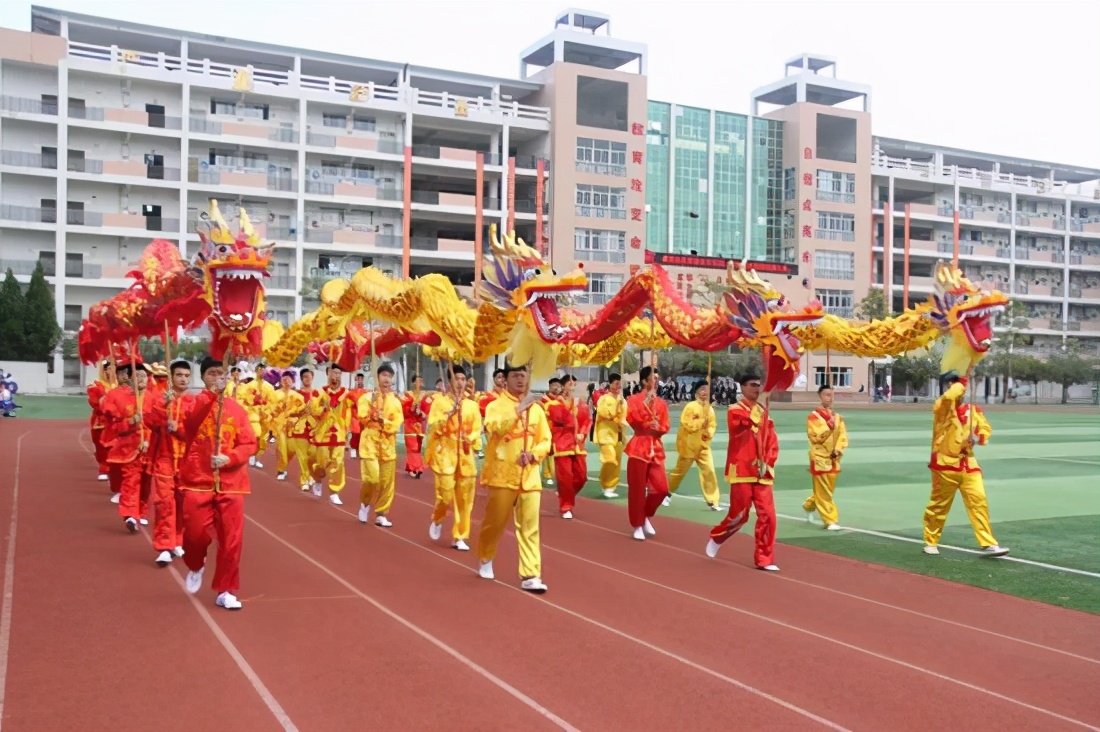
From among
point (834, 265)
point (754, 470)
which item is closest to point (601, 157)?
point (834, 265)

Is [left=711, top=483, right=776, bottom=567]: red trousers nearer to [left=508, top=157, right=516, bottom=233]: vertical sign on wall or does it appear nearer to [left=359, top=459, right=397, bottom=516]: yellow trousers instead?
[left=359, top=459, right=397, bottom=516]: yellow trousers

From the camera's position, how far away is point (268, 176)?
43250 millimetres

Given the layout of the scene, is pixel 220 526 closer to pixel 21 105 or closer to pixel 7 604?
pixel 7 604

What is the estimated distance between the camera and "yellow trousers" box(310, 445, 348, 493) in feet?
45.6

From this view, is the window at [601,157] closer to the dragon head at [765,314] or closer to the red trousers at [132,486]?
the red trousers at [132,486]

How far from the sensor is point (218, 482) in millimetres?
7266

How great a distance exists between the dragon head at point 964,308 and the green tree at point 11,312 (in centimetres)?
3721

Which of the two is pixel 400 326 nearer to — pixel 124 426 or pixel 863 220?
pixel 124 426

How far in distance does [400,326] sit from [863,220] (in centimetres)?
4883

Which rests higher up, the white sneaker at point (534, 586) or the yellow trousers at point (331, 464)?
the yellow trousers at point (331, 464)

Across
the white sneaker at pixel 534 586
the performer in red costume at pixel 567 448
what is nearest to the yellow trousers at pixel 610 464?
the performer in red costume at pixel 567 448

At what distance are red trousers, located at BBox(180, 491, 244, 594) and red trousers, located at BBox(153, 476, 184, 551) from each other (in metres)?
1.64

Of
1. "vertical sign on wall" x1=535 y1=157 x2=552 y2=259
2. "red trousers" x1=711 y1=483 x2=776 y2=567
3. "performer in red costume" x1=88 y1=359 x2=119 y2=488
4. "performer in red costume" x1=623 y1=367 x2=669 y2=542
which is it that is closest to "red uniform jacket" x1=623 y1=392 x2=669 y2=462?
"performer in red costume" x1=623 y1=367 x2=669 y2=542

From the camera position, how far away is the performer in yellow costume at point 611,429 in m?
14.2
